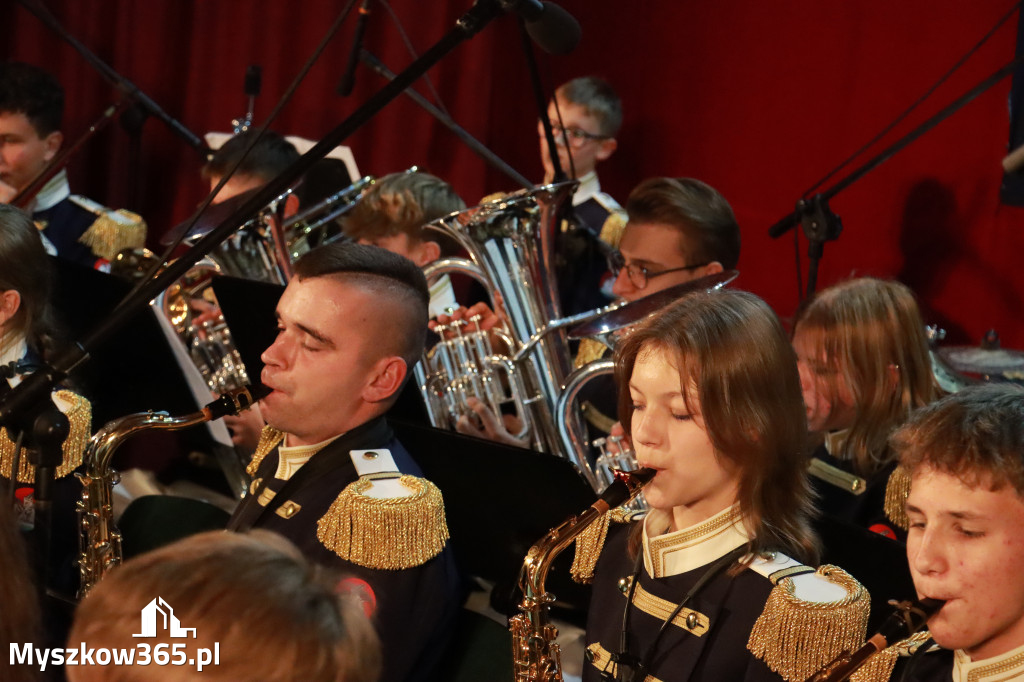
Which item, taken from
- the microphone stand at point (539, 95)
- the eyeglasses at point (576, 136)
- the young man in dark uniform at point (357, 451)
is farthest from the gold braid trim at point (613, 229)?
the young man in dark uniform at point (357, 451)

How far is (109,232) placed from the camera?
349cm

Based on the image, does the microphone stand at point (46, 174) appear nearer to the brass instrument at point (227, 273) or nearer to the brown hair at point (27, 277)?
the brass instrument at point (227, 273)

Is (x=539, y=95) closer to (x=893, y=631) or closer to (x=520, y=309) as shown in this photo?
(x=520, y=309)

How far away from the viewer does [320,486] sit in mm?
1824

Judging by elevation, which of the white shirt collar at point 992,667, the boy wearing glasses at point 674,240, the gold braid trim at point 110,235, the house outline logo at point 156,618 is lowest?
the white shirt collar at point 992,667

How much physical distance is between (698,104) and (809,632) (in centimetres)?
243

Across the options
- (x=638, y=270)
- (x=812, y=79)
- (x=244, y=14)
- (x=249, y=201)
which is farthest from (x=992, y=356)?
(x=244, y=14)

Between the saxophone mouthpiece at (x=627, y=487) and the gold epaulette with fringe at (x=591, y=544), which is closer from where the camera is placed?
the saxophone mouthpiece at (x=627, y=487)

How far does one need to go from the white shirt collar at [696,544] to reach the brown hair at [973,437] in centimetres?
25

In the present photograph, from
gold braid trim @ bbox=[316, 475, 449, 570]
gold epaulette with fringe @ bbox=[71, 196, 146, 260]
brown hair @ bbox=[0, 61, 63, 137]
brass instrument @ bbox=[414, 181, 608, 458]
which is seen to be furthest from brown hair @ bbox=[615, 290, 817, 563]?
brown hair @ bbox=[0, 61, 63, 137]

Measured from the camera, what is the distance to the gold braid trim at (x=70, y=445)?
211 centimetres

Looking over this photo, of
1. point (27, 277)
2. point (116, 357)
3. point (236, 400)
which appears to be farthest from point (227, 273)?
point (236, 400)

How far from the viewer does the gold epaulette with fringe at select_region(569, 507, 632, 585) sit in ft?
5.55

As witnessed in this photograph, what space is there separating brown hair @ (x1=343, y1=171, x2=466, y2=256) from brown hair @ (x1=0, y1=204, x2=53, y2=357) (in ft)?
2.94
